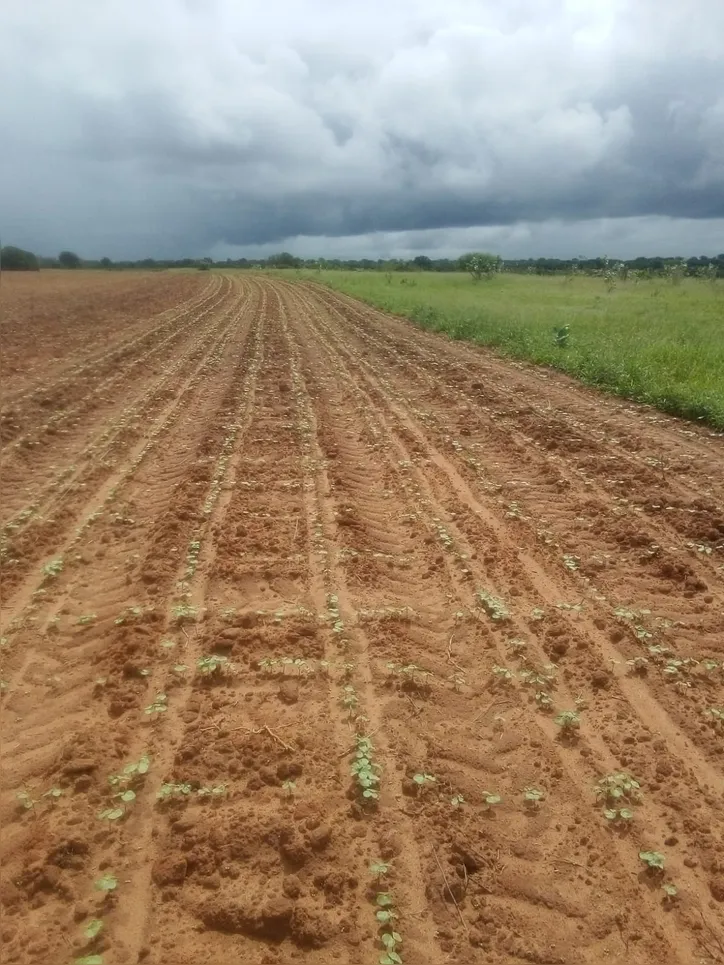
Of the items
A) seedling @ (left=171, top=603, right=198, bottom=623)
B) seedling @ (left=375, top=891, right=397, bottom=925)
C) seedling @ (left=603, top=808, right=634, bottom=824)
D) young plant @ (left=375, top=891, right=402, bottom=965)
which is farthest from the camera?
seedling @ (left=171, top=603, right=198, bottom=623)

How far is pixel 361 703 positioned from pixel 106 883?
168 centimetres

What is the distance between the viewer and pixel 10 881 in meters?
3.13

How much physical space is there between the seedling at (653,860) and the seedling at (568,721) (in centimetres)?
83

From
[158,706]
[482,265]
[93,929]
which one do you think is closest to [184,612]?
[158,706]

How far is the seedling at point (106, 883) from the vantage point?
10.1ft

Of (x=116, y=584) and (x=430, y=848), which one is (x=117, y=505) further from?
(x=430, y=848)

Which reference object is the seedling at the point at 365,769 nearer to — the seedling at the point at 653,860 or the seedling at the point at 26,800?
the seedling at the point at 653,860

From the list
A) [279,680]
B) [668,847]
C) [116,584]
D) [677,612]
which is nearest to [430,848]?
[668,847]

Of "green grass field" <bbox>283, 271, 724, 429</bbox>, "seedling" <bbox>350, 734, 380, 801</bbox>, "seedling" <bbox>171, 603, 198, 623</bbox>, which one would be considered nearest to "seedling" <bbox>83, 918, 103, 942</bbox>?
"seedling" <bbox>350, 734, 380, 801</bbox>

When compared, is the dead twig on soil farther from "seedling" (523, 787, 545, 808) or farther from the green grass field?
the green grass field

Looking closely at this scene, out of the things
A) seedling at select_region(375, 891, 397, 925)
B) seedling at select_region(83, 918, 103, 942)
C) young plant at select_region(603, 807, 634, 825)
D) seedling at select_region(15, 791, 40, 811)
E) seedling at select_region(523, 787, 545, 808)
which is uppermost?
seedling at select_region(83, 918, 103, 942)

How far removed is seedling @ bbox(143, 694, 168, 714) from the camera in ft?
13.7

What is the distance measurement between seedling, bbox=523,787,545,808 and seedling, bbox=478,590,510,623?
1.58 m

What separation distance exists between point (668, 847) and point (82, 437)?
333 inches
